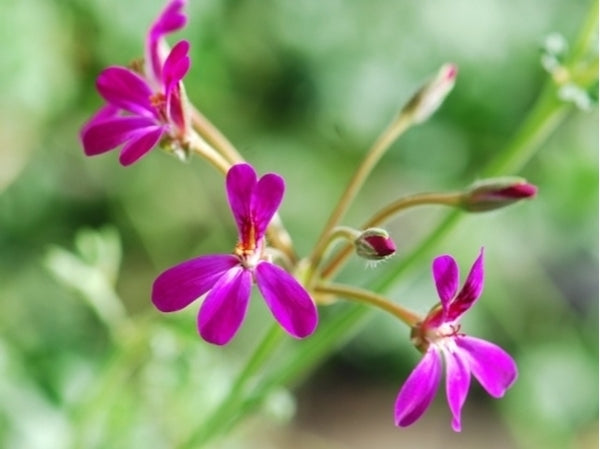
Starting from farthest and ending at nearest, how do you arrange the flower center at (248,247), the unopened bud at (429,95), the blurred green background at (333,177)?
the blurred green background at (333,177) → the unopened bud at (429,95) → the flower center at (248,247)

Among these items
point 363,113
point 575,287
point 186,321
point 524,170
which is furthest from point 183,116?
point 575,287

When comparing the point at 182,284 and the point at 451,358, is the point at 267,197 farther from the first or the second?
the point at 451,358

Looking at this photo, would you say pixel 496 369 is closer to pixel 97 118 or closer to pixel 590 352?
pixel 97 118

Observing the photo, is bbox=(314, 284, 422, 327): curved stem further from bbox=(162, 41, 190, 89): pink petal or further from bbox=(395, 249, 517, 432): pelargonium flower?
bbox=(162, 41, 190, 89): pink petal

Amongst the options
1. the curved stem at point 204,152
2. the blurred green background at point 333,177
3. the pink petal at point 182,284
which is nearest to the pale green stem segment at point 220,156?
the curved stem at point 204,152

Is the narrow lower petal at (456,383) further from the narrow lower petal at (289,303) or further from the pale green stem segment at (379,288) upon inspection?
the pale green stem segment at (379,288)
